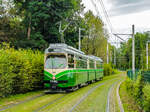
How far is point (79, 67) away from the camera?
Answer: 19.6 m

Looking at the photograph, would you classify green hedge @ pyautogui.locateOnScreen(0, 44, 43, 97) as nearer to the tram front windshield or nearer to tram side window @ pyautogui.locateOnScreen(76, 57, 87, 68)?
the tram front windshield

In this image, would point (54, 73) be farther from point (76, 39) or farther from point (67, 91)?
point (76, 39)

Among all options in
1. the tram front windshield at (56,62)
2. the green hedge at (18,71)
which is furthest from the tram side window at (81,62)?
the green hedge at (18,71)

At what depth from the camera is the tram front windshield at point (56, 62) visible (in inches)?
652

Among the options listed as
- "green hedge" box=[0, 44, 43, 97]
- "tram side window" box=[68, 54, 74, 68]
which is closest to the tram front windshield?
"tram side window" box=[68, 54, 74, 68]

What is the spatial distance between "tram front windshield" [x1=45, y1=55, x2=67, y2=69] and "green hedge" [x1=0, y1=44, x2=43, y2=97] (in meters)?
1.14

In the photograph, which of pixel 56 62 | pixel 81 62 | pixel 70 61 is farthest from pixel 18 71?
pixel 81 62

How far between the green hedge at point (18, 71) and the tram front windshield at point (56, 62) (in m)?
1.14

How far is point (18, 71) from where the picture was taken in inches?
597

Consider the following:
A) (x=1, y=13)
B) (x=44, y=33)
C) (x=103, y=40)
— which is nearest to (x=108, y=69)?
(x=103, y=40)

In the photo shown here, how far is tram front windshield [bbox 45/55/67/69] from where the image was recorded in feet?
54.3

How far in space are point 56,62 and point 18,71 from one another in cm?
299

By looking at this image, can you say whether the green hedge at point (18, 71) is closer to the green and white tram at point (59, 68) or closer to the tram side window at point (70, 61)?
the green and white tram at point (59, 68)

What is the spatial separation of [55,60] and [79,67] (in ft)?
11.2
